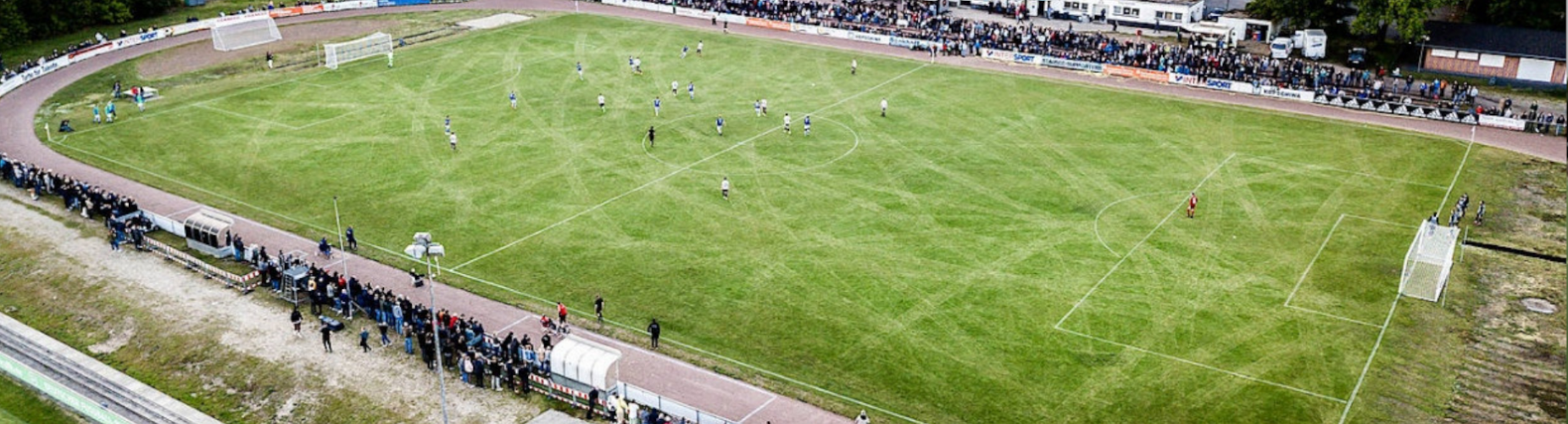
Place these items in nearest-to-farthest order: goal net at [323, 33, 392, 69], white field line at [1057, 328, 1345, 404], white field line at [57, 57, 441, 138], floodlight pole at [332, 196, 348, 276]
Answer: white field line at [1057, 328, 1345, 404]
floodlight pole at [332, 196, 348, 276]
white field line at [57, 57, 441, 138]
goal net at [323, 33, 392, 69]

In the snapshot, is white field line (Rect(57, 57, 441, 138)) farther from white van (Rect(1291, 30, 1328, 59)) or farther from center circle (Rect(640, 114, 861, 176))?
white van (Rect(1291, 30, 1328, 59))

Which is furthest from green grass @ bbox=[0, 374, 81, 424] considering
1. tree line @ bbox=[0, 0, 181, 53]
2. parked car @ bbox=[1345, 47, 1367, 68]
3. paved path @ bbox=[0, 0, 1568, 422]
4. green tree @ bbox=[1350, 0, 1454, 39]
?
parked car @ bbox=[1345, 47, 1367, 68]

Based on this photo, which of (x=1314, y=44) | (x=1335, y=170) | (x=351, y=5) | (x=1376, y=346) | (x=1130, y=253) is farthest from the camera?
(x=351, y=5)

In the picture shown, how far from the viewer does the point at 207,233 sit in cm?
5762

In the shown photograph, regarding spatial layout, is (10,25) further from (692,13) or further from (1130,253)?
(1130,253)

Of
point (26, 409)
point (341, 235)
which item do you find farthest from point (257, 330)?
point (26, 409)

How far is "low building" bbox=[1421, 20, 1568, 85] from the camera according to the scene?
87.4 metres

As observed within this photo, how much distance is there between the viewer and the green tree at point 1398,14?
85875mm

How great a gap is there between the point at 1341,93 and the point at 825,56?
38.3 m

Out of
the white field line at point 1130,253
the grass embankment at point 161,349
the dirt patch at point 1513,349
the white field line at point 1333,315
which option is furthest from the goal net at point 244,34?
the dirt patch at point 1513,349

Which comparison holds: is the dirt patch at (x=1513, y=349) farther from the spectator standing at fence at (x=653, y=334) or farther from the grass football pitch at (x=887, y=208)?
the spectator standing at fence at (x=653, y=334)

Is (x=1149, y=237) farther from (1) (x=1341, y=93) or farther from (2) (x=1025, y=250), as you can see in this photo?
(1) (x=1341, y=93)

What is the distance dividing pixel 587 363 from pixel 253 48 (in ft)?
229

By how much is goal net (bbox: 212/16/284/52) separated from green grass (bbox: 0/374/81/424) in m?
56.0
